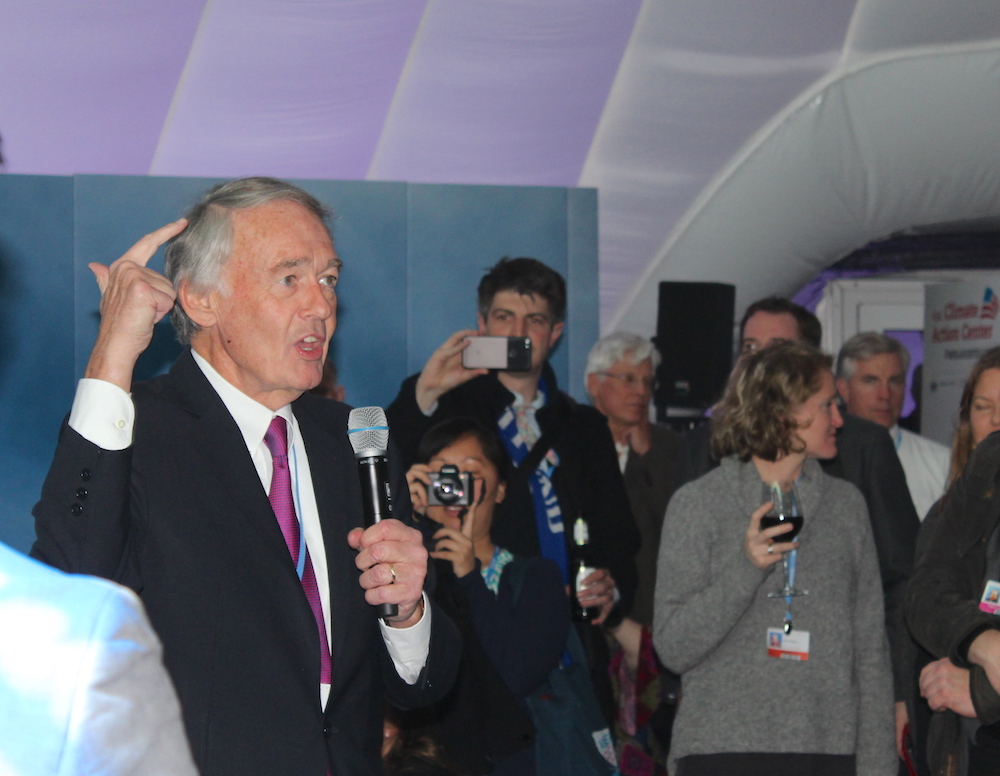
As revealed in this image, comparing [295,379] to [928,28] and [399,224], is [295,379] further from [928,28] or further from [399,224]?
[928,28]

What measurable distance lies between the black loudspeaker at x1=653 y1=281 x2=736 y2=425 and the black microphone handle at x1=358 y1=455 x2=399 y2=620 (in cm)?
372

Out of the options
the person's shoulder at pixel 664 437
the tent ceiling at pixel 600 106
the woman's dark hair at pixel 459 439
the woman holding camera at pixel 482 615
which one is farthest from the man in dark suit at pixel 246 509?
the tent ceiling at pixel 600 106

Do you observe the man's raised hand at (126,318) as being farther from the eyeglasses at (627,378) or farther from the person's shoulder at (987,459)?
the eyeglasses at (627,378)

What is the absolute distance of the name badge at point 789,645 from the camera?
2.71 metres

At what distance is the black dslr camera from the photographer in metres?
3.00

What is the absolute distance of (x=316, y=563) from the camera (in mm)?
1684

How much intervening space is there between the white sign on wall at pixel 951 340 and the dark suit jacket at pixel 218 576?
18.5 feet

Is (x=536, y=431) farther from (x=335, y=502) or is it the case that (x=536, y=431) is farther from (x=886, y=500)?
(x=335, y=502)

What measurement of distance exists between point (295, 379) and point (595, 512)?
2.07 meters

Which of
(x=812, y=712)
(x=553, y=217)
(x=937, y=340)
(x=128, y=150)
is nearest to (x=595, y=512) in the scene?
(x=812, y=712)

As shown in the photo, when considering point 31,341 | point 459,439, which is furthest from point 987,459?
point 31,341

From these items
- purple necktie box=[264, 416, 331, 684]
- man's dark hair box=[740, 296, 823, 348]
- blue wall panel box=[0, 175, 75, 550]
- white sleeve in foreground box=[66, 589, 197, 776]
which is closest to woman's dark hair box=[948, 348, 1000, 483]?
man's dark hair box=[740, 296, 823, 348]

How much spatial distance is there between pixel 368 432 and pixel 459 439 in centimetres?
161

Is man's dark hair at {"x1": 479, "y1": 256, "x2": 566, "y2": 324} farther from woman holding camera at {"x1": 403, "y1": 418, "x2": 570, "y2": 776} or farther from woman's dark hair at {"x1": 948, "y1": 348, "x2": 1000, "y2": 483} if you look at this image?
woman's dark hair at {"x1": 948, "y1": 348, "x2": 1000, "y2": 483}
